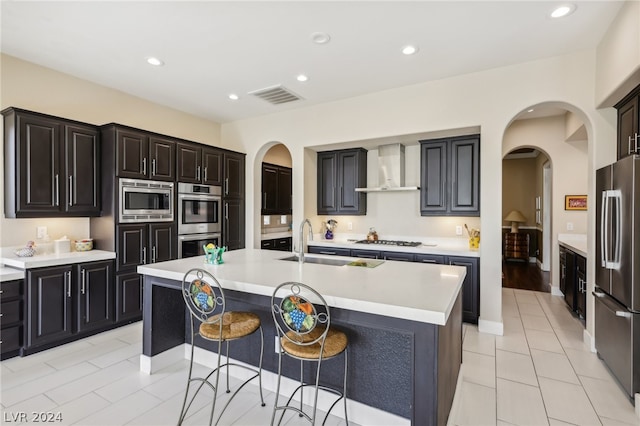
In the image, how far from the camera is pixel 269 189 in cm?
589

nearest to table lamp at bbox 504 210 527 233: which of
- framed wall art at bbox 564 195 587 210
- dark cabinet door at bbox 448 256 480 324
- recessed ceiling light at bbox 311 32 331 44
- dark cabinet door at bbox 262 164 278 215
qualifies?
framed wall art at bbox 564 195 587 210

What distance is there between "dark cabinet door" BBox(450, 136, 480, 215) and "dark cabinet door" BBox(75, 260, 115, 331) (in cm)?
433

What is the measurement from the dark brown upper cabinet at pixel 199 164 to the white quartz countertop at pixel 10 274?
1946 millimetres

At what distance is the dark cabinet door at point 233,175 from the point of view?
5129 mm

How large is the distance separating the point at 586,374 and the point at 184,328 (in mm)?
3659

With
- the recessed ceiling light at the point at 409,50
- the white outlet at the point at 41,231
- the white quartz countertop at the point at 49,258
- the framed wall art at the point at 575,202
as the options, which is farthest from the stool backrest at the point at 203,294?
the framed wall art at the point at 575,202

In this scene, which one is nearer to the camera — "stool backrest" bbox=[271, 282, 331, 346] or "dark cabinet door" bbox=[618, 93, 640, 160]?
"stool backrest" bbox=[271, 282, 331, 346]

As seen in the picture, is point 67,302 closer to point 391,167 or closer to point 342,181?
point 342,181

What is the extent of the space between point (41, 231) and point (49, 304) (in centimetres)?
91

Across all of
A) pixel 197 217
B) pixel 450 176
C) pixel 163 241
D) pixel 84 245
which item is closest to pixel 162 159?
pixel 197 217

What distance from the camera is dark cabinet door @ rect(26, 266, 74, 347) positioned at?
302 centimetres

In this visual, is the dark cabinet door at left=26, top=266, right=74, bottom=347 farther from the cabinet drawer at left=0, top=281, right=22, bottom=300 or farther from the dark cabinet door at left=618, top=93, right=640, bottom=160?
the dark cabinet door at left=618, top=93, right=640, bottom=160

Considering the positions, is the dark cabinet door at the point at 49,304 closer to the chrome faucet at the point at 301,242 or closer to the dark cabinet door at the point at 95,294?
the dark cabinet door at the point at 95,294

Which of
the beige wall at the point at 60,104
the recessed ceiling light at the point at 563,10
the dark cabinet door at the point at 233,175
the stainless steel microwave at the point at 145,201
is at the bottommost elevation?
the stainless steel microwave at the point at 145,201
